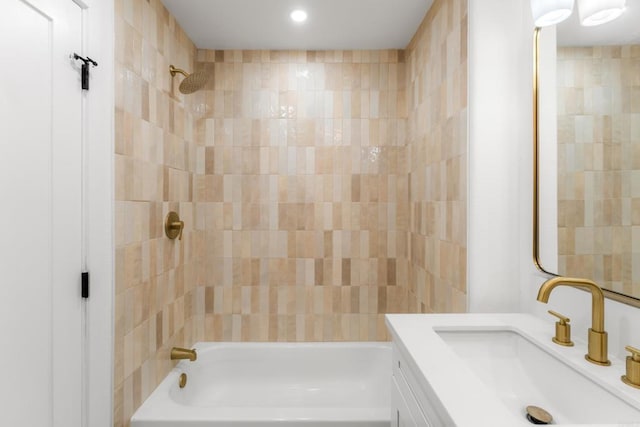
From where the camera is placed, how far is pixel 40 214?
3.29 ft

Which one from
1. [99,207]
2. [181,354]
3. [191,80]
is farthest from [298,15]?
[181,354]

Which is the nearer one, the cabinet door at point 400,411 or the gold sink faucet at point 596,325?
the gold sink faucet at point 596,325

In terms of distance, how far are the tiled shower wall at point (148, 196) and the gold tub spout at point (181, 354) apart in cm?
4

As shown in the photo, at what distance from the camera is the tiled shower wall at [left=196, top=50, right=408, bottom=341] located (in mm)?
2301

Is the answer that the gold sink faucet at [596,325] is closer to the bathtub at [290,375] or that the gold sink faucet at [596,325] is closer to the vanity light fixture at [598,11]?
the vanity light fixture at [598,11]

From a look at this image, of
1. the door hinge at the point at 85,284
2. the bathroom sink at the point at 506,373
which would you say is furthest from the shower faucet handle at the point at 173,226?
the bathroom sink at the point at 506,373

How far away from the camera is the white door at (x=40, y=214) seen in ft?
2.96

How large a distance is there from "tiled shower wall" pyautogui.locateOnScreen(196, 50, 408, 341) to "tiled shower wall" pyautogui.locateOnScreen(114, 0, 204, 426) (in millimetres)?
226

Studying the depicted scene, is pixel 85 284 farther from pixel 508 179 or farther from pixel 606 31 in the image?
pixel 606 31

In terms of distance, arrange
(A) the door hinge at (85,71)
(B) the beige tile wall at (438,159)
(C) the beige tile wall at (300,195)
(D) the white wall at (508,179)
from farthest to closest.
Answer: (C) the beige tile wall at (300,195) → (B) the beige tile wall at (438,159) → (D) the white wall at (508,179) → (A) the door hinge at (85,71)

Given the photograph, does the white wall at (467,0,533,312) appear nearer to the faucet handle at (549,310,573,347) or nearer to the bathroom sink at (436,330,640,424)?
the bathroom sink at (436,330,640,424)

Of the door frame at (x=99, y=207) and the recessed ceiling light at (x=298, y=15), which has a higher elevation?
the recessed ceiling light at (x=298, y=15)

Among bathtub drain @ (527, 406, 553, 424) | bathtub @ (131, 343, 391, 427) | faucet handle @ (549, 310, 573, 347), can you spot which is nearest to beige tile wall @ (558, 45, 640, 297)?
faucet handle @ (549, 310, 573, 347)

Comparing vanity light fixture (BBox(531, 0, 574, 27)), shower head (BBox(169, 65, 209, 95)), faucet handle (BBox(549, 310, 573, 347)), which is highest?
shower head (BBox(169, 65, 209, 95))
